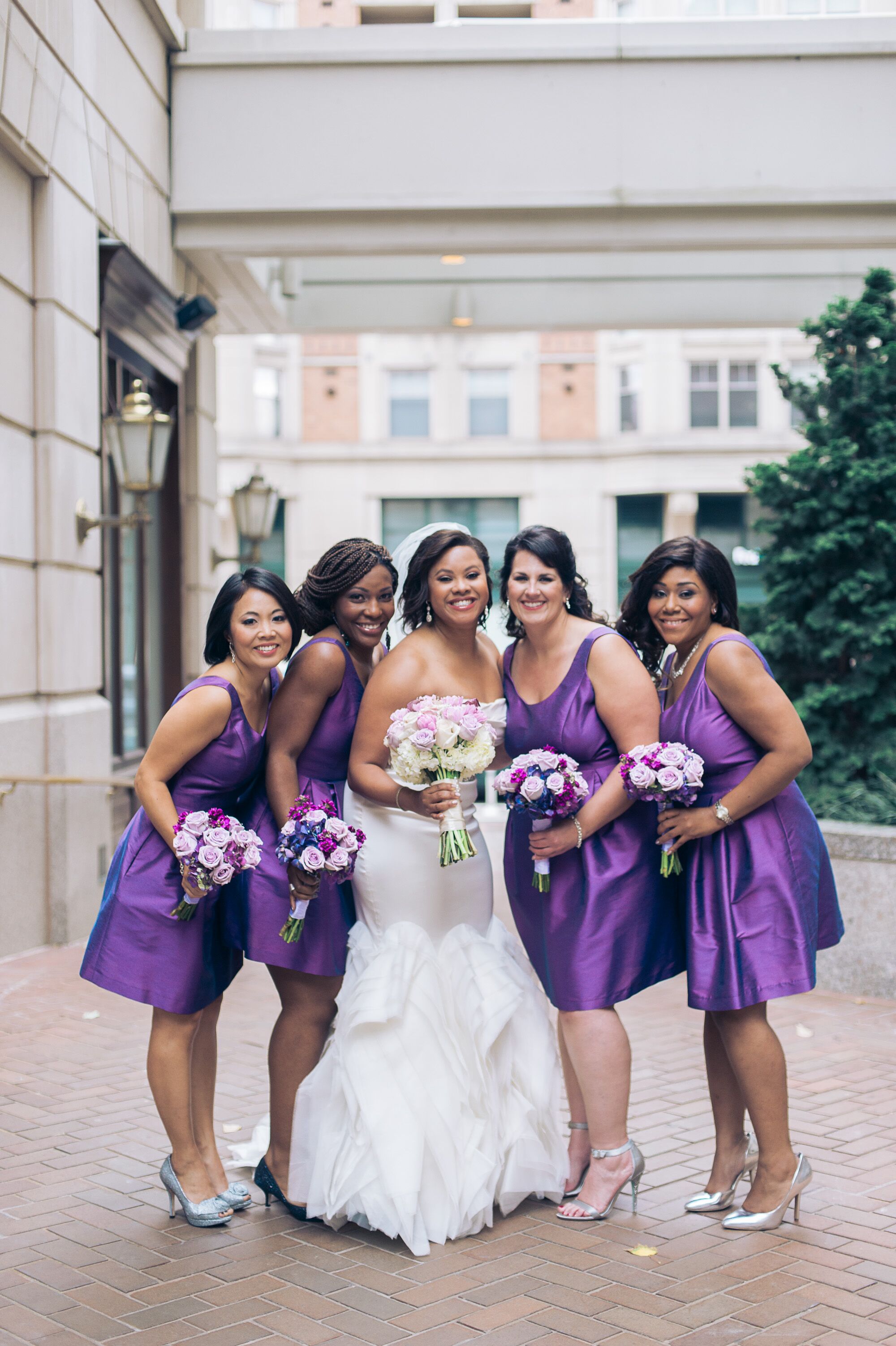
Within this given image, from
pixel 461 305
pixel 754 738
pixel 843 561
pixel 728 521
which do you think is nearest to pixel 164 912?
pixel 754 738

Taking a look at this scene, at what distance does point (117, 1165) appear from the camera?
14.9 feet

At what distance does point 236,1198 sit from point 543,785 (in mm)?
1630

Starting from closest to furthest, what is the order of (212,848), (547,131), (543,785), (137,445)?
(212,848)
(543,785)
(137,445)
(547,131)

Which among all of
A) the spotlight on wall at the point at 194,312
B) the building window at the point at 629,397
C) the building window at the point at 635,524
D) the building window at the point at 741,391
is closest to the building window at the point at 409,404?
the building window at the point at 629,397

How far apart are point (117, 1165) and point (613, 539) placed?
29.7m

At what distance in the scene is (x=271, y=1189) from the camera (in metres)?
4.16

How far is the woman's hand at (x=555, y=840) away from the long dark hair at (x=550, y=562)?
687 millimetres

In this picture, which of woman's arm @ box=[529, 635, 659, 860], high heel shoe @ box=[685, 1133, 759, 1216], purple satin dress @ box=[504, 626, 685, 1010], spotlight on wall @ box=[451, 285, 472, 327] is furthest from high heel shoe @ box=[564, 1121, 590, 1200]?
spotlight on wall @ box=[451, 285, 472, 327]

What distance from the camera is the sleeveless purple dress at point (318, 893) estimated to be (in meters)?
4.05

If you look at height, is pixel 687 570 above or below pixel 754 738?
above

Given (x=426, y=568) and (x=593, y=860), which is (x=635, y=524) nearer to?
(x=426, y=568)

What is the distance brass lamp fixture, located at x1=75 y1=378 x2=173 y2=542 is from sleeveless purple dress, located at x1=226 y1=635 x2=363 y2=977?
4905mm

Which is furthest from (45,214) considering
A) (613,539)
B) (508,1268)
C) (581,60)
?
(613,539)

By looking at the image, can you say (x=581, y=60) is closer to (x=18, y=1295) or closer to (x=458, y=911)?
(x=458, y=911)
